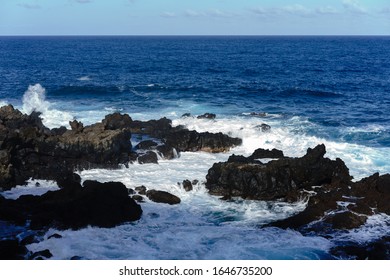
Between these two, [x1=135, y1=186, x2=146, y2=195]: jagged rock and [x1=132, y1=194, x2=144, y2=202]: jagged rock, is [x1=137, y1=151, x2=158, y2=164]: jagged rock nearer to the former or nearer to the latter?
[x1=135, y1=186, x2=146, y2=195]: jagged rock

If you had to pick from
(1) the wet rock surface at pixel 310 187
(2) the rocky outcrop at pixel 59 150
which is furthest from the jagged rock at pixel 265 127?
(2) the rocky outcrop at pixel 59 150

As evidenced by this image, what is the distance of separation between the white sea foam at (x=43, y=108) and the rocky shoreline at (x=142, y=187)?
8634mm

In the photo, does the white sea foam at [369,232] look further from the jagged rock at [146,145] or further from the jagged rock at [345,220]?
the jagged rock at [146,145]

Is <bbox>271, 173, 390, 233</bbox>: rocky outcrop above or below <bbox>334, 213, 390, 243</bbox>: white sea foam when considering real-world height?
above

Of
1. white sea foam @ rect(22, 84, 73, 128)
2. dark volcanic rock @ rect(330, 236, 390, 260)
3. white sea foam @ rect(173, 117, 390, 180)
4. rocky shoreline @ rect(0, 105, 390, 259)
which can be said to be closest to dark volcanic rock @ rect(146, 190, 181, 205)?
rocky shoreline @ rect(0, 105, 390, 259)

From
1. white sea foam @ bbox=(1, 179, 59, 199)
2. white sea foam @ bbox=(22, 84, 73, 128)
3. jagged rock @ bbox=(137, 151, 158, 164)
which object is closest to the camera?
white sea foam @ bbox=(1, 179, 59, 199)

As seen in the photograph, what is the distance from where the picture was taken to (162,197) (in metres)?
26.0

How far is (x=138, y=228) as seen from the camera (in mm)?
22609

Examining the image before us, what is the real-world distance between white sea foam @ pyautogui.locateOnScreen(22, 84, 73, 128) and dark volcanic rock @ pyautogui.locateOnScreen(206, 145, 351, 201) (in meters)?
22.2

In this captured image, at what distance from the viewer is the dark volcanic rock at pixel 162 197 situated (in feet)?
84.9

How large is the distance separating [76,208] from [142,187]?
16.8ft

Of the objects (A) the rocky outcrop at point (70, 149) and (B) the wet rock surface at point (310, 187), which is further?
(A) the rocky outcrop at point (70, 149)

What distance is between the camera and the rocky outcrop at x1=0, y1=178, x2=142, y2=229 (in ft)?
73.2

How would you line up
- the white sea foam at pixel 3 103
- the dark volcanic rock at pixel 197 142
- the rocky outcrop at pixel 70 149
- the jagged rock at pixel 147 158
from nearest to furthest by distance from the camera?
the rocky outcrop at pixel 70 149, the jagged rock at pixel 147 158, the dark volcanic rock at pixel 197 142, the white sea foam at pixel 3 103
